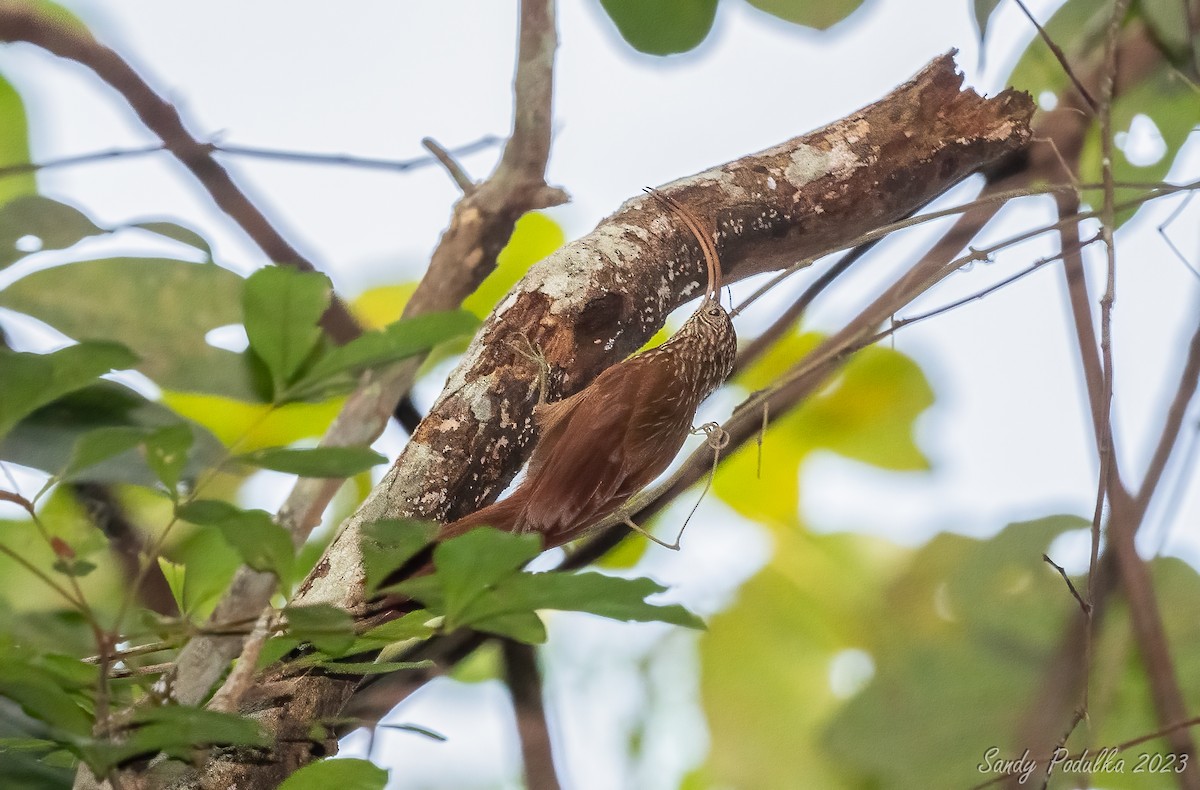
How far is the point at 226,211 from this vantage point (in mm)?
1174

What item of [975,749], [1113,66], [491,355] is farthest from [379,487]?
[1113,66]

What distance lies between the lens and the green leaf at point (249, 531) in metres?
0.43

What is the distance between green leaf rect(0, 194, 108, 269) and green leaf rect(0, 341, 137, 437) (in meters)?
0.26

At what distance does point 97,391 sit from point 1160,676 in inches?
38.9

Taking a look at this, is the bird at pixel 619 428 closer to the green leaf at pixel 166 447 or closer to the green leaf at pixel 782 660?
the green leaf at pixel 166 447

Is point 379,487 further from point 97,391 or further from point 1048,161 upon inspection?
point 1048,161

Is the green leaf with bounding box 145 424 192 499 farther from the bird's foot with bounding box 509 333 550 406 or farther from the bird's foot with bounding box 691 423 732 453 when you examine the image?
the bird's foot with bounding box 691 423 732 453

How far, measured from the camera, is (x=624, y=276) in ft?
2.72

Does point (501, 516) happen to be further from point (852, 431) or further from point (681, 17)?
point (852, 431)

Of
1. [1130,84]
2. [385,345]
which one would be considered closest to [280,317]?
[385,345]

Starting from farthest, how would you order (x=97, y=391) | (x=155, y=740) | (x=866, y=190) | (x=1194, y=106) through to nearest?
(x=1194, y=106) < (x=866, y=190) < (x=97, y=391) < (x=155, y=740)

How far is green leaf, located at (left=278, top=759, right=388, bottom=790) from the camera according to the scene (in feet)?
1.59

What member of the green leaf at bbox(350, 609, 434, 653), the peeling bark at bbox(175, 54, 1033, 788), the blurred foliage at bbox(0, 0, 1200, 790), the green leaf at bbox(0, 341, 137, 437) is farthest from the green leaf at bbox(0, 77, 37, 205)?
the green leaf at bbox(350, 609, 434, 653)

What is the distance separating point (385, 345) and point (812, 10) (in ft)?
2.52
